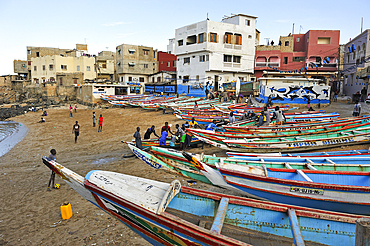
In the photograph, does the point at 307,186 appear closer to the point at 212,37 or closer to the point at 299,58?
the point at 212,37

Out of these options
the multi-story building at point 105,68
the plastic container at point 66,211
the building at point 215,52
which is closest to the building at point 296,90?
the building at point 215,52

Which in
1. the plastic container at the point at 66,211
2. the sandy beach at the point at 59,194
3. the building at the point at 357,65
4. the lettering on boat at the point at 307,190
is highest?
the building at the point at 357,65

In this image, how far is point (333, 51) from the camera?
1581 inches

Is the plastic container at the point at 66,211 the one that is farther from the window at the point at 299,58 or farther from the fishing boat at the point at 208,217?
the window at the point at 299,58

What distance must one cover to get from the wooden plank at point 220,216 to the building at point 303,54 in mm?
38291

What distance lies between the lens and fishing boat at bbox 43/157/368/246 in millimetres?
3930

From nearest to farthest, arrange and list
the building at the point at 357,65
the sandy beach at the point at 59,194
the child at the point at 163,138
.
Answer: the sandy beach at the point at 59,194, the child at the point at 163,138, the building at the point at 357,65

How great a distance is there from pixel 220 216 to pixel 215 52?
36.2 metres

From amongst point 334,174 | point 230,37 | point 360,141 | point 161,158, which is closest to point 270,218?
point 334,174

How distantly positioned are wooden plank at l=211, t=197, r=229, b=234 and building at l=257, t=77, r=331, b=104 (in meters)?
23.3

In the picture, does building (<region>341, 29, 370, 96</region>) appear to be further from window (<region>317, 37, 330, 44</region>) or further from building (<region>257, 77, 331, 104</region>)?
window (<region>317, 37, 330, 44</region>)

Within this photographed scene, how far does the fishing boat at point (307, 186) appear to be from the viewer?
5477 mm

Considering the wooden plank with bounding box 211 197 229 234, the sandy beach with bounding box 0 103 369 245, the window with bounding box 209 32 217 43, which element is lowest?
the sandy beach with bounding box 0 103 369 245

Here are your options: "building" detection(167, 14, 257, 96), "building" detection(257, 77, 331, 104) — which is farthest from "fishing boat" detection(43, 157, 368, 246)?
"building" detection(167, 14, 257, 96)
